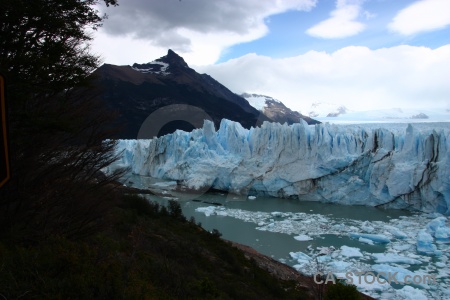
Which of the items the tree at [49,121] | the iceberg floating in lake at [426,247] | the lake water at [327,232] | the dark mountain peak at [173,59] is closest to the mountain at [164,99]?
the dark mountain peak at [173,59]

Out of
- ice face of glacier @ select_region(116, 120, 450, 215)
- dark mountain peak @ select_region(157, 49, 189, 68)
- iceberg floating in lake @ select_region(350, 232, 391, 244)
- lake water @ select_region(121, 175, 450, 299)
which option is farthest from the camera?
dark mountain peak @ select_region(157, 49, 189, 68)

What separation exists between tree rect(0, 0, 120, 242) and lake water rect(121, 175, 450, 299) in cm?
684

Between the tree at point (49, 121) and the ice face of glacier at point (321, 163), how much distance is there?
38.3 feet

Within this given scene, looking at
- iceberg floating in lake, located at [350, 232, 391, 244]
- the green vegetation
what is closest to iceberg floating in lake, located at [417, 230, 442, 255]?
iceberg floating in lake, located at [350, 232, 391, 244]

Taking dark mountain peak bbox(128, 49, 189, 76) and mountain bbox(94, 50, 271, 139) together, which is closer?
mountain bbox(94, 50, 271, 139)

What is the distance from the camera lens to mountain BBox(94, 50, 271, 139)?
46094mm

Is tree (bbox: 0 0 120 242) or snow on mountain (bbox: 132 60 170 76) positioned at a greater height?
snow on mountain (bbox: 132 60 170 76)

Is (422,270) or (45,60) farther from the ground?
(45,60)

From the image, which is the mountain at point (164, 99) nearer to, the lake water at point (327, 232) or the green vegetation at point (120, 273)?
the lake water at point (327, 232)

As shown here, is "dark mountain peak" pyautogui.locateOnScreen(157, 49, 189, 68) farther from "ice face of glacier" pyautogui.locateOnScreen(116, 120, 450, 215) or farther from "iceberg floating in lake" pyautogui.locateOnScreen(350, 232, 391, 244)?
"iceberg floating in lake" pyautogui.locateOnScreen(350, 232, 391, 244)

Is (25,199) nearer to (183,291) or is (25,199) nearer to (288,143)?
(183,291)

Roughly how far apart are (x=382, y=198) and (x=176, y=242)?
45.1ft

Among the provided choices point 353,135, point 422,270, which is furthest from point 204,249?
point 353,135

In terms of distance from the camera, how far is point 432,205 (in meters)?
16.2
